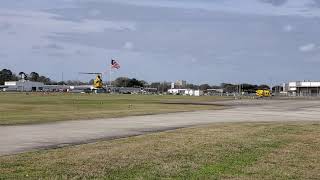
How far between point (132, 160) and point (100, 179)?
275cm

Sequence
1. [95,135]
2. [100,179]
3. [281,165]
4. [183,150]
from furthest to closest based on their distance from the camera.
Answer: [95,135]
[183,150]
[281,165]
[100,179]

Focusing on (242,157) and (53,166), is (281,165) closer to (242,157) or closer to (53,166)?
(242,157)

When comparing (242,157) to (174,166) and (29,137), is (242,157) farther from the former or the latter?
(29,137)

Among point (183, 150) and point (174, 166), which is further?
point (183, 150)

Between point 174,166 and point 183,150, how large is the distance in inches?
129

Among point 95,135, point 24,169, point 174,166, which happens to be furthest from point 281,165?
point 95,135

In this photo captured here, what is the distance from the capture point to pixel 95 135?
2153 centimetres

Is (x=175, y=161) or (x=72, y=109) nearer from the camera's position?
(x=175, y=161)

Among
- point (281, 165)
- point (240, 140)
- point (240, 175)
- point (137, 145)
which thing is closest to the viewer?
point (240, 175)

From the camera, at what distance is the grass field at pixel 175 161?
1083cm

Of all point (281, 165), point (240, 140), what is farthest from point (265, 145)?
point (281, 165)

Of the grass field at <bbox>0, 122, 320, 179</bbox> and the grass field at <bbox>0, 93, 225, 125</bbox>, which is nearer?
the grass field at <bbox>0, 122, 320, 179</bbox>

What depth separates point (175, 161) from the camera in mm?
12797

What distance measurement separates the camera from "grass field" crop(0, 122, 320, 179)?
10828 millimetres
